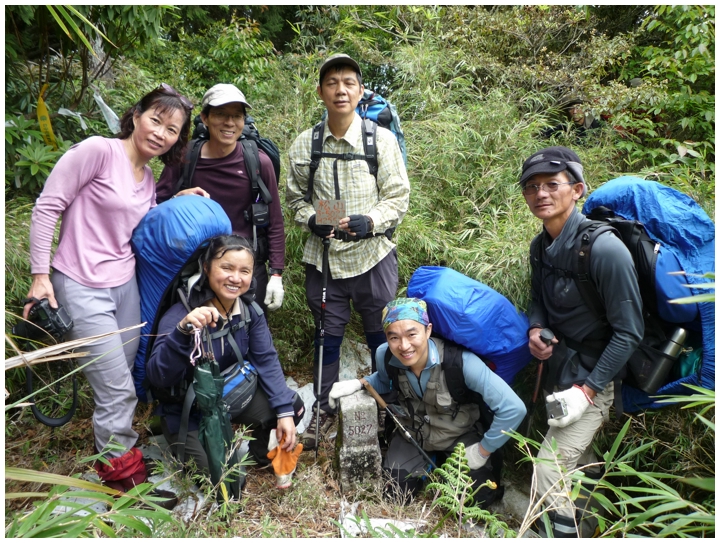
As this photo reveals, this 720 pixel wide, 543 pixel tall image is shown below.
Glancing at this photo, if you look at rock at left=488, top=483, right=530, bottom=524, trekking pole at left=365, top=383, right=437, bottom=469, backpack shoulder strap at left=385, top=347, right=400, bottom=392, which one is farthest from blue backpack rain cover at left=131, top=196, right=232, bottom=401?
rock at left=488, top=483, right=530, bottom=524

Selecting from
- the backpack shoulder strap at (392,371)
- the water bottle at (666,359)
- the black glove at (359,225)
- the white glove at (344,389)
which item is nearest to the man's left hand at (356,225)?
the black glove at (359,225)

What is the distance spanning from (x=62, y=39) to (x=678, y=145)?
618 centimetres

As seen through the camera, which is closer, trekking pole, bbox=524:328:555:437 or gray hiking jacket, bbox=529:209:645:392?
gray hiking jacket, bbox=529:209:645:392

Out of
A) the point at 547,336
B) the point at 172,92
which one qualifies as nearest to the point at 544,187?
the point at 547,336

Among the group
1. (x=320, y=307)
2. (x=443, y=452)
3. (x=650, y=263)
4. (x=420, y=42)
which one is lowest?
(x=443, y=452)

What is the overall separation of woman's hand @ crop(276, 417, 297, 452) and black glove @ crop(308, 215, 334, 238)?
1.27 m

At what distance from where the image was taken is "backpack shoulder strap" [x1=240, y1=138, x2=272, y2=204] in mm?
3590

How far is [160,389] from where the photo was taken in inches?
125

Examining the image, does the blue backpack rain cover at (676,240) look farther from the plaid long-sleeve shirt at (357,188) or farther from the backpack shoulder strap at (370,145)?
the backpack shoulder strap at (370,145)

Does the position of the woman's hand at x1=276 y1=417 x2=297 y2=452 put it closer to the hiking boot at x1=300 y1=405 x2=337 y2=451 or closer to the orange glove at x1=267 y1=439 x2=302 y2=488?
the orange glove at x1=267 y1=439 x2=302 y2=488

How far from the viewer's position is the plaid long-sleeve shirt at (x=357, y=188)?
3.65 metres

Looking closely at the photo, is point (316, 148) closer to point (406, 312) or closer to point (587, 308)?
point (406, 312)

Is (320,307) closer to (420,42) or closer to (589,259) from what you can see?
(589,259)

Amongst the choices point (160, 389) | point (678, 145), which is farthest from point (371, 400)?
point (678, 145)
